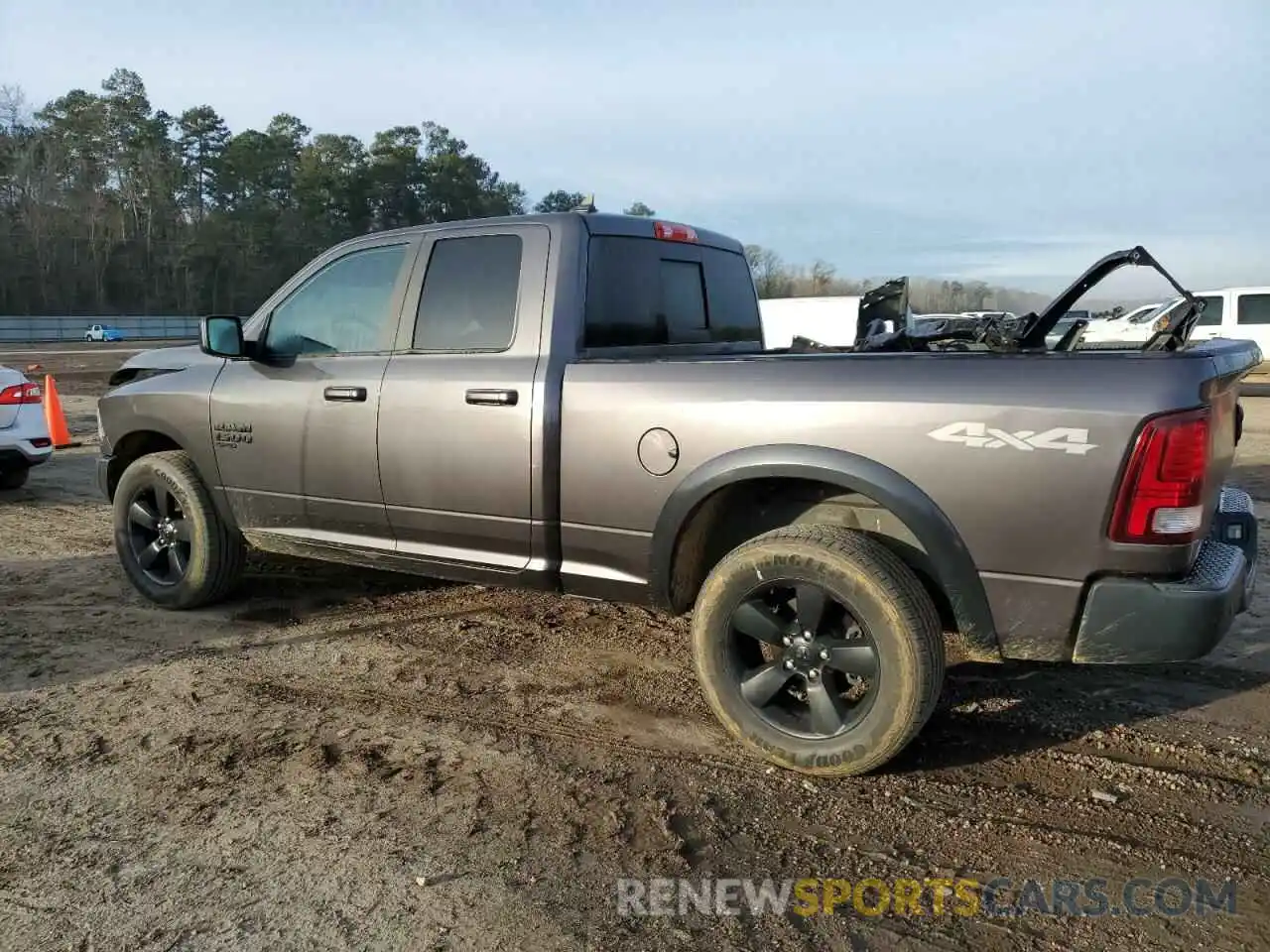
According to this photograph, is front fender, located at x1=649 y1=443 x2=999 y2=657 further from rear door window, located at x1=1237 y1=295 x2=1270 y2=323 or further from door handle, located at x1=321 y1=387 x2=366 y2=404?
rear door window, located at x1=1237 y1=295 x2=1270 y2=323

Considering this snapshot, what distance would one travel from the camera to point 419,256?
427 centimetres

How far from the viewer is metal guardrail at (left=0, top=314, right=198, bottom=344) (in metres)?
49.7

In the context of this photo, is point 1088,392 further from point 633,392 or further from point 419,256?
point 419,256

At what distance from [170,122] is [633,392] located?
71.1 m

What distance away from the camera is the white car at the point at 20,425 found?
778 cm

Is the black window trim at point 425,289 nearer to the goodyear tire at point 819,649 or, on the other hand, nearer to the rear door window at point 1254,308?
the goodyear tire at point 819,649

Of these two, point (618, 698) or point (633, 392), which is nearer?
point (633, 392)

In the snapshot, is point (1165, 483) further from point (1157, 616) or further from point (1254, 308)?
point (1254, 308)

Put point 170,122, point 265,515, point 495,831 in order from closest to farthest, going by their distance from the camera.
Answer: point 495,831
point 265,515
point 170,122

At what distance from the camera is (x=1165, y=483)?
2.68 m

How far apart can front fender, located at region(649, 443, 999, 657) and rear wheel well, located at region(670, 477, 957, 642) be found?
0.08 metres

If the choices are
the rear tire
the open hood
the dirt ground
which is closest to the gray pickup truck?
the dirt ground

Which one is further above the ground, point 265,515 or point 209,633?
point 265,515

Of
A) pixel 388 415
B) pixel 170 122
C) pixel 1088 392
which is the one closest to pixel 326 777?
pixel 388 415
